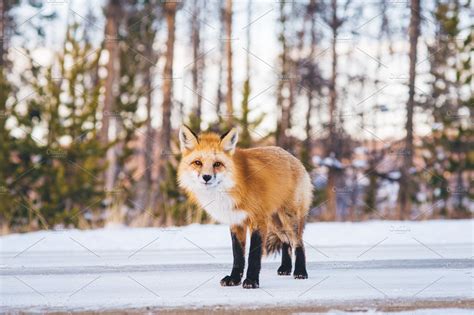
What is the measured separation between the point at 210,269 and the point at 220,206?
3.14ft

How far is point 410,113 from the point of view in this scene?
13258 mm

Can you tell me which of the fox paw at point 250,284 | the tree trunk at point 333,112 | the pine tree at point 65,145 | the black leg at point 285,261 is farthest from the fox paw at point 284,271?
the tree trunk at point 333,112

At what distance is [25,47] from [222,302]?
15.5m

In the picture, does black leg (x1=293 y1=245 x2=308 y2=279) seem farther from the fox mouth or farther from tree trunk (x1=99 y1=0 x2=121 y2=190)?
tree trunk (x1=99 y1=0 x2=121 y2=190)

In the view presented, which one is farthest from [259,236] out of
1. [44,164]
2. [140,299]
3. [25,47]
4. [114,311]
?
[25,47]

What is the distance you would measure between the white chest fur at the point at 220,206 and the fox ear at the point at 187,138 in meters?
0.35

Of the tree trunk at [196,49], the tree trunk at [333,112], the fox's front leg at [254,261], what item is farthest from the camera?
the tree trunk at [196,49]

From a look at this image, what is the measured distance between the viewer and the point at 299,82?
16.2m

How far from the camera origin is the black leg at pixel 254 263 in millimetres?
4094

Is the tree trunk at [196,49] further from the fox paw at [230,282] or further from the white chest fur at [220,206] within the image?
the fox paw at [230,282]

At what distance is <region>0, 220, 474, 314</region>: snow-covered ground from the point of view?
362cm

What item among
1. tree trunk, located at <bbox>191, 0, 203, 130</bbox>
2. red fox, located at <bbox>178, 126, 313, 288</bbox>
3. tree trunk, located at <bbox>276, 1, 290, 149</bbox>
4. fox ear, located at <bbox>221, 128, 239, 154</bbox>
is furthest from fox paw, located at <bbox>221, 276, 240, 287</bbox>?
tree trunk, located at <bbox>191, 0, 203, 130</bbox>

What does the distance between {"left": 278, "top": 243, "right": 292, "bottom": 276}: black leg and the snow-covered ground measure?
12cm

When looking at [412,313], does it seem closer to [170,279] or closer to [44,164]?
[170,279]
